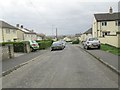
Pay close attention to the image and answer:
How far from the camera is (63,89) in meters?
7.66

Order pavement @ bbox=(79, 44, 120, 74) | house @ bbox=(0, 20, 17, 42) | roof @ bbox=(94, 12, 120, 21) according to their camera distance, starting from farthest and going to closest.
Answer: roof @ bbox=(94, 12, 120, 21)
house @ bbox=(0, 20, 17, 42)
pavement @ bbox=(79, 44, 120, 74)

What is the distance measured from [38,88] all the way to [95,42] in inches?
1053

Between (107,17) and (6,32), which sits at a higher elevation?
(107,17)

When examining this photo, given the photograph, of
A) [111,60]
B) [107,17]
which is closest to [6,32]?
[107,17]

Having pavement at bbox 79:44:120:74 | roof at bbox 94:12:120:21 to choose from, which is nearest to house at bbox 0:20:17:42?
roof at bbox 94:12:120:21

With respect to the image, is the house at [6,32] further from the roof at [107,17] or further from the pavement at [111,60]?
the pavement at [111,60]

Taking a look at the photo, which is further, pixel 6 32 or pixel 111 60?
pixel 6 32

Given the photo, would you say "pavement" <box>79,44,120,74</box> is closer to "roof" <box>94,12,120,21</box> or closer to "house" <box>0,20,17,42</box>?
"house" <box>0,20,17,42</box>

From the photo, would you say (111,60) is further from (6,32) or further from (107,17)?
(6,32)

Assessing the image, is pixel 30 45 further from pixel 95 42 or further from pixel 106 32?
pixel 106 32

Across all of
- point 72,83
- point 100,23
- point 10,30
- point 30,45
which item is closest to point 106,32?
point 100,23

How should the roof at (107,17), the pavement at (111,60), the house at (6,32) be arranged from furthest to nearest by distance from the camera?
1. the roof at (107,17)
2. the house at (6,32)
3. the pavement at (111,60)

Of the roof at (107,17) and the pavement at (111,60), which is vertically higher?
the roof at (107,17)

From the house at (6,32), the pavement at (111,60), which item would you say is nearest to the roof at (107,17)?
the house at (6,32)
